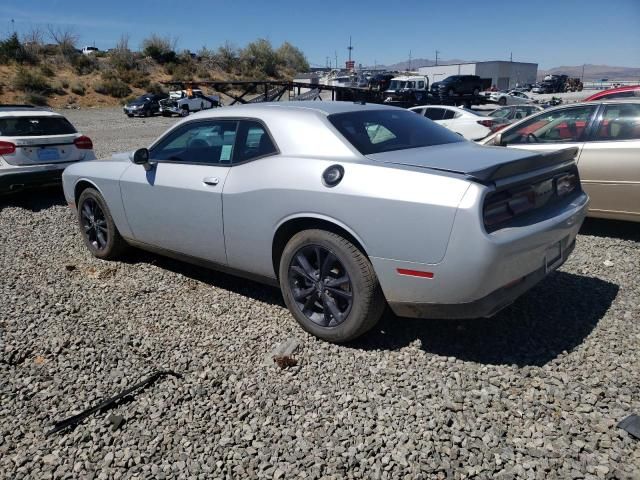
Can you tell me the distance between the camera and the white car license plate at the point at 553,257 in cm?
332

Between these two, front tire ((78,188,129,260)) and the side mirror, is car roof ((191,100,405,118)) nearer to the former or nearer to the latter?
the side mirror

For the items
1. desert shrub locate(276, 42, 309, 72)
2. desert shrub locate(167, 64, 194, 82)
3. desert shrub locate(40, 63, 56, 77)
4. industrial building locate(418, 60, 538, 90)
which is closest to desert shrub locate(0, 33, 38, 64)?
desert shrub locate(40, 63, 56, 77)

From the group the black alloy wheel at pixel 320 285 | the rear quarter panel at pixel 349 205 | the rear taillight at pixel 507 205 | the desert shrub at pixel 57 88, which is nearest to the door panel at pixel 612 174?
the rear taillight at pixel 507 205

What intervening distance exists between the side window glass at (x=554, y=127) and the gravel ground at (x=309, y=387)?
2036 mm

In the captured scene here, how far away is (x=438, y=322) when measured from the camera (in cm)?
384

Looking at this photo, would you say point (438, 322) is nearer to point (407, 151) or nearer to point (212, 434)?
point (407, 151)

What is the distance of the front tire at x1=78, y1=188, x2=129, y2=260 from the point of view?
5145 millimetres

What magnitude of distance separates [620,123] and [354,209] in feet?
13.4

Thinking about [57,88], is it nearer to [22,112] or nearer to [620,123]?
[22,112]

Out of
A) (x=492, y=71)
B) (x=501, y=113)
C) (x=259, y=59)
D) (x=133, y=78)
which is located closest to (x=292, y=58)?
(x=259, y=59)

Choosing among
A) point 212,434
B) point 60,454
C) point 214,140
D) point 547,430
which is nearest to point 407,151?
point 214,140

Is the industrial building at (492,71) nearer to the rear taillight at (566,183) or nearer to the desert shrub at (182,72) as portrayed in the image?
the desert shrub at (182,72)

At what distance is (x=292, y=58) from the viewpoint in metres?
85.1

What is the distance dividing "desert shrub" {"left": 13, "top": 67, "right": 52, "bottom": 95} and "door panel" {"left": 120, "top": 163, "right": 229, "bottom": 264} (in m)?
41.4
